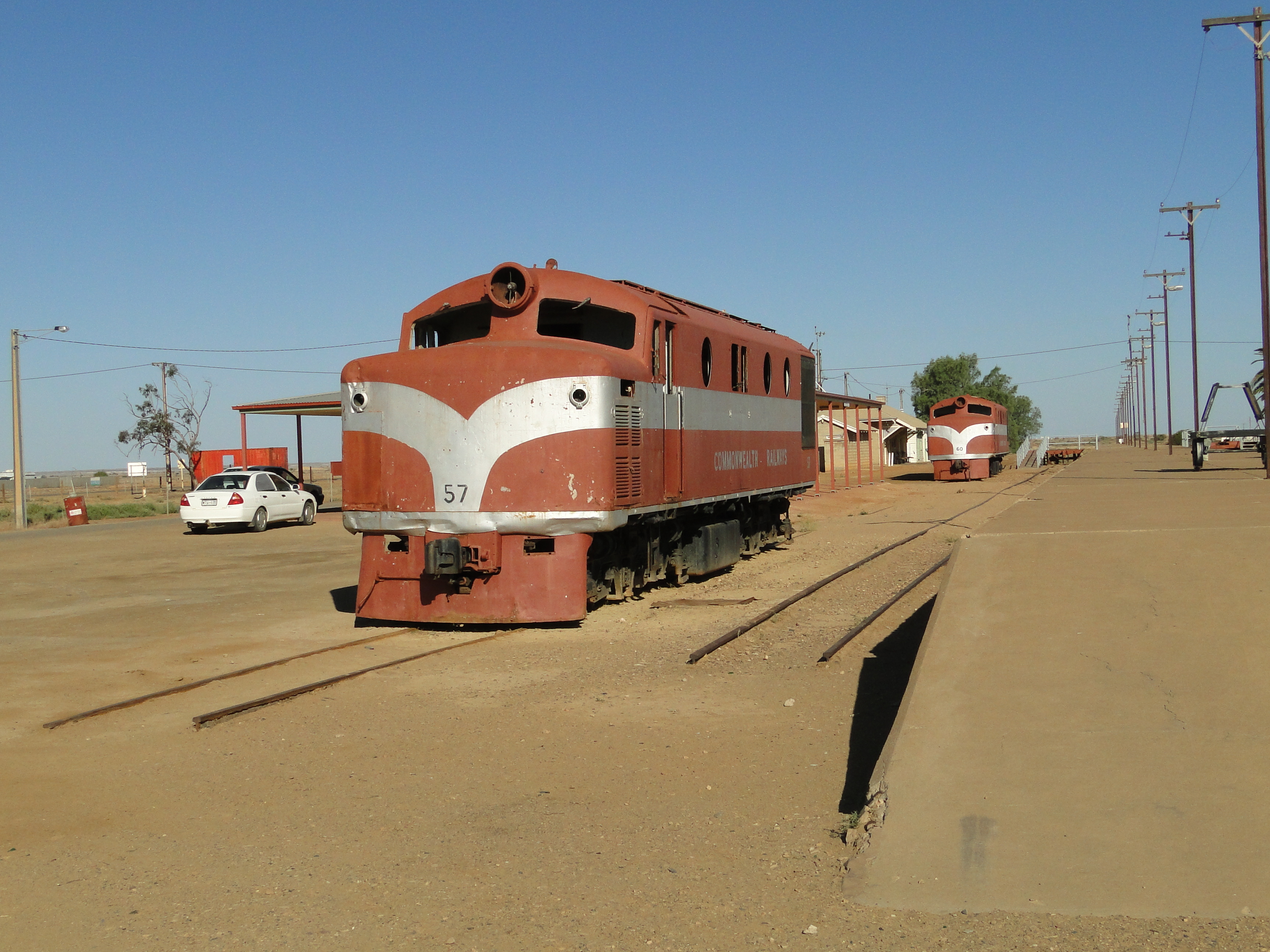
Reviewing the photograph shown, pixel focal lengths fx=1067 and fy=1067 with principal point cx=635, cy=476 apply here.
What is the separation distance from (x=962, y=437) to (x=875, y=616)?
1397 inches

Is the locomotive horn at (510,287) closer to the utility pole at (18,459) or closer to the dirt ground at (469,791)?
the dirt ground at (469,791)

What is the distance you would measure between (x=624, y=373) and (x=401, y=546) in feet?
9.65

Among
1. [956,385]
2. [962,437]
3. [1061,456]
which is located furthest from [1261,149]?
[956,385]

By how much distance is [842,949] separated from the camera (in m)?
3.82

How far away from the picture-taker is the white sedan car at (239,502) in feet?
83.7

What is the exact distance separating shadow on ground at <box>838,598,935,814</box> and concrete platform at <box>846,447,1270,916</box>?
0.44 meters

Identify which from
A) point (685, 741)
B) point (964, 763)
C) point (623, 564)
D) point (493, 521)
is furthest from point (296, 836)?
point (623, 564)

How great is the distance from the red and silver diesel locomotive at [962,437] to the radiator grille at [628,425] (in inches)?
1358

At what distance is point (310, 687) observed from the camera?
8.14 m

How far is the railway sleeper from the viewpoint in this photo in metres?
11.7

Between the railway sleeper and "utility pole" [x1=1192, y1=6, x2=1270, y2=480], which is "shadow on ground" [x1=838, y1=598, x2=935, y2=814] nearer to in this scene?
the railway sleeper

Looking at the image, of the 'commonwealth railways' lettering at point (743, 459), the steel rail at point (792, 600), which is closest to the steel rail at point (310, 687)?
the steel rail at point (792, 600)

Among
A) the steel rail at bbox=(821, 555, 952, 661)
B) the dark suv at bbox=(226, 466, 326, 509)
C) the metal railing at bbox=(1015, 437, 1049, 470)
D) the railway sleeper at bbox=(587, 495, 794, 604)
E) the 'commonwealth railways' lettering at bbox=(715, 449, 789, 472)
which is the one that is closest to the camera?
the steel rail at bbox=(821, 555, 952, 661)

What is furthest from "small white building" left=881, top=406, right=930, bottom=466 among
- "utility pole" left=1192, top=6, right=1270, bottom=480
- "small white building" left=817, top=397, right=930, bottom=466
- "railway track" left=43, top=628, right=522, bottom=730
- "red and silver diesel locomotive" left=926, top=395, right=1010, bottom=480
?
"railway track" left=43, top=628, right=522, bottom=730
